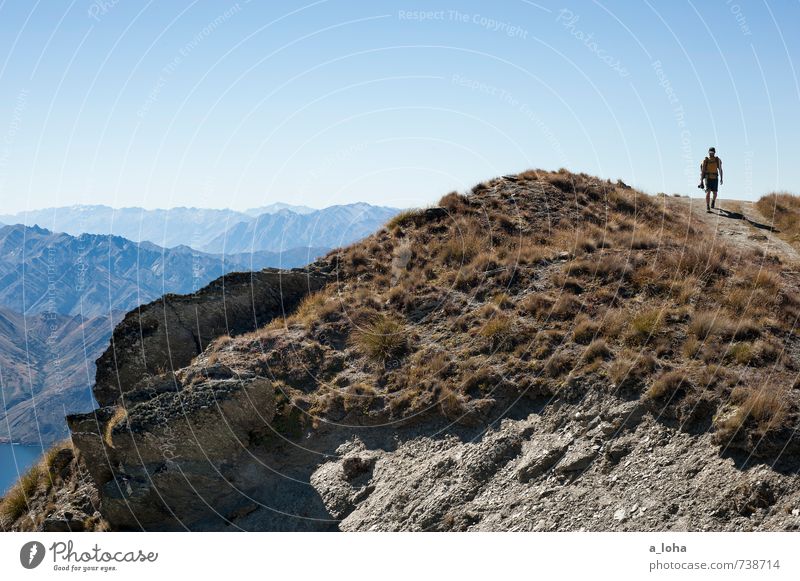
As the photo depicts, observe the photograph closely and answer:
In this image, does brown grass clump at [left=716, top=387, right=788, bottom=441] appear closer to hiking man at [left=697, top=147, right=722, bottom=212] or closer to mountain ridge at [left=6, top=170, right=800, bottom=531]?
mountain ridge at [left=6, top=170, right=800, bottom=531]

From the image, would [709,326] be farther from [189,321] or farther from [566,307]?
[189,321]

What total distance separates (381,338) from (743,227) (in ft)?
59.1

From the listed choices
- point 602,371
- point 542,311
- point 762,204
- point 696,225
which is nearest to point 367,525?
point 602,371

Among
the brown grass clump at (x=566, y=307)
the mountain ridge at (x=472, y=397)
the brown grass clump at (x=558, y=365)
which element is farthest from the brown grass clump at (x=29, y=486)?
the brown grass clump at (x=566, y=307)

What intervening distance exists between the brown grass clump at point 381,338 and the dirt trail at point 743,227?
44.8ft

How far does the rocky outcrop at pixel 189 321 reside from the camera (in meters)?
23.8

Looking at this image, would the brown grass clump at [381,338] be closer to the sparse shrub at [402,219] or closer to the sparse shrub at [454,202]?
the sparse shrub at [402,219]

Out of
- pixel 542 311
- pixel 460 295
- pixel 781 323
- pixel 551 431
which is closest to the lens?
pixel 551 431

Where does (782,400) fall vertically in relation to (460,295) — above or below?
below

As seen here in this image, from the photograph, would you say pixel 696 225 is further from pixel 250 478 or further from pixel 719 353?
pixel 250 478

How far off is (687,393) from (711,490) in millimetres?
2792

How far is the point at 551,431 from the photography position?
1622 cm

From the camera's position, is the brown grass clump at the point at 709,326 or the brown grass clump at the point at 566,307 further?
the brown grass clump at the point at 566,307

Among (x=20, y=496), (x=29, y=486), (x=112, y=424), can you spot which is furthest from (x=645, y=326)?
(x=20, y=496)
